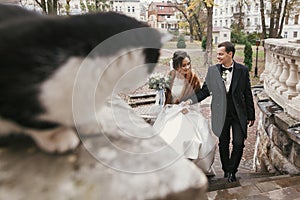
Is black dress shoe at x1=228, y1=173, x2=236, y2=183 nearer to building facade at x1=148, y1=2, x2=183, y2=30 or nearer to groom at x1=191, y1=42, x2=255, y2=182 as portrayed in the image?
groom at x1=191, y1=42, x2=255, y2=182

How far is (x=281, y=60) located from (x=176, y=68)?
1.64m

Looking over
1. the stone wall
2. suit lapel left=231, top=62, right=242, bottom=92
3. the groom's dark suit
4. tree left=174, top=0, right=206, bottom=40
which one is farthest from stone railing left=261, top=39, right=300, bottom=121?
tree left=174, top=0, right=206, bottom=40

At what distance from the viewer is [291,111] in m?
3.95

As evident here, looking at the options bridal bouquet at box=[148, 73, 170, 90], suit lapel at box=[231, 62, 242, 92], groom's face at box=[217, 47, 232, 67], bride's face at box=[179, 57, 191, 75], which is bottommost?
bridal bouquet at box=[148, 73, 170, 90]

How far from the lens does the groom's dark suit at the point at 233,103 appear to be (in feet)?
13.4

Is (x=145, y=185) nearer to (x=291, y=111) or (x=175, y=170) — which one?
(x=175, y=170)

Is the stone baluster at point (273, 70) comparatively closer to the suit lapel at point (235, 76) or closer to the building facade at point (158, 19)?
the suit lapel at point (235, 76)

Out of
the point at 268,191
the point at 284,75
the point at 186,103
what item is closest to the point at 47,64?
the point at 268,191

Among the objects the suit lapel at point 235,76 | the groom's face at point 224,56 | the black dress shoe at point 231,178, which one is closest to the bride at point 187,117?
the black dress shoe at point 231,178

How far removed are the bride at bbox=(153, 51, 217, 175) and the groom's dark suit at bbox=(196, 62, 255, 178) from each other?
0.17 metres

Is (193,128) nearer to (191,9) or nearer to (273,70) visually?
(273,70)

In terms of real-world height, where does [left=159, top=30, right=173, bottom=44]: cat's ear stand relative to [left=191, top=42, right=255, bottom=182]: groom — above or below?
above

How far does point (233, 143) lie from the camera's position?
4.29 metres

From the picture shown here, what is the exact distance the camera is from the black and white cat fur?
0.38m
